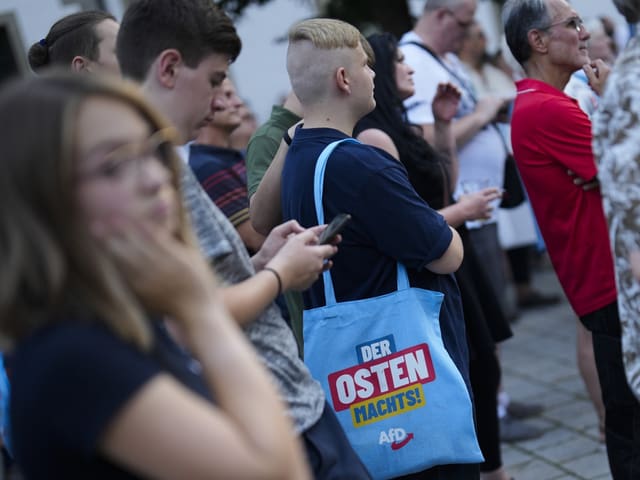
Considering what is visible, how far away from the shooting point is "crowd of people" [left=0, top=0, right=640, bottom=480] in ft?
4.04

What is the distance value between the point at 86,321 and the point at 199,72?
921mm

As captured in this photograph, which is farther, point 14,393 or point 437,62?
point 437,62

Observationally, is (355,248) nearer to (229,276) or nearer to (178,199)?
(229,276)

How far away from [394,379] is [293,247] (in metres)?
0.75

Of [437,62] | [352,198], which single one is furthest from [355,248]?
[437,62]

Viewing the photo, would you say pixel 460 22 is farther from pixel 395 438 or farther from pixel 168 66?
pixel 168 66

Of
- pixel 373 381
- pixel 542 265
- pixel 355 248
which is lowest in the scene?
pixel 542 265

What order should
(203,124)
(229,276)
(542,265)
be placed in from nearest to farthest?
(229,276)
(203,124)
(542,265)

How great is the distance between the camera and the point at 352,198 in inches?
99.8

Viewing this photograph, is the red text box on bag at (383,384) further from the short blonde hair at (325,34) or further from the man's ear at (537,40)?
the man's ear at (537,40)

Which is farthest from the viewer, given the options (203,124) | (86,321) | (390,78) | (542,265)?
(542,265)

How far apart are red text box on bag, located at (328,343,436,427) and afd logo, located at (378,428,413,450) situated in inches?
1.8

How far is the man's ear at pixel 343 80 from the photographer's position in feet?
8.85

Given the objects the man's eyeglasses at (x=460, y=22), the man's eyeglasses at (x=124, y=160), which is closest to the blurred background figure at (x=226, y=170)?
the man's eyeglasses at (x=460, y=22)
